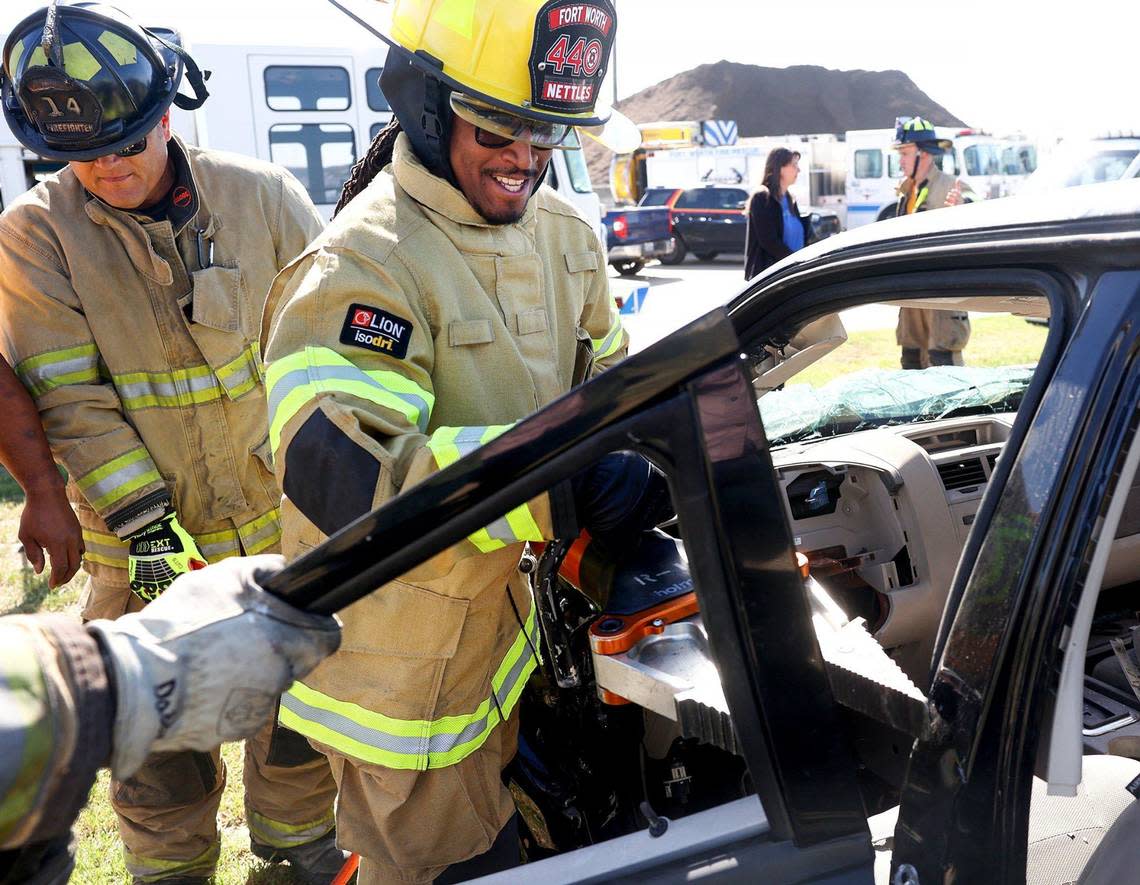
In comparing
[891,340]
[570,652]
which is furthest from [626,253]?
[570,652]

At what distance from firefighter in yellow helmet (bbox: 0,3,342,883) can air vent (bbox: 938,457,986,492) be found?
1671 mm

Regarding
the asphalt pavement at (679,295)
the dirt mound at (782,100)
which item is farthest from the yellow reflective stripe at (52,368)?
the dirt mound at (782,100)

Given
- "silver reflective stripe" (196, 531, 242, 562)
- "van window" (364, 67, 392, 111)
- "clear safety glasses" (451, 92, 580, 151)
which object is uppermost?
"van window" (364, 67, 392, 111)

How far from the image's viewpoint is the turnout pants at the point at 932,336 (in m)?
5.69

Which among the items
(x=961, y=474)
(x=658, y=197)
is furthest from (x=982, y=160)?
(x=961, y=474)

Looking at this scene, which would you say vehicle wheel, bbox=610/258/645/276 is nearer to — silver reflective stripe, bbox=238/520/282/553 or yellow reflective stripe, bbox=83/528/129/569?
silver reflective stripe, bbox=238/520/282/553

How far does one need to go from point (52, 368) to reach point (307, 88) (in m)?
5.68

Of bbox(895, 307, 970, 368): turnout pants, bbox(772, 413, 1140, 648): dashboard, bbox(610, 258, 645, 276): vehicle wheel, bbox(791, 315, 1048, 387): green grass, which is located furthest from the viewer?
bbox(610, 258, 645, 276): vehicle wheel

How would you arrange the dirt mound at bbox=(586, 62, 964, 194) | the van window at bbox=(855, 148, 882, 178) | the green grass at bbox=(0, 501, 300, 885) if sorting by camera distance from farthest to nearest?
1. the dirt mound at bbox=(586, 62, 964, 194)
2. the van window at bbox=(855, 148, 882, 178)
3. the green grass at bbox=(0, 501, 300, 885)

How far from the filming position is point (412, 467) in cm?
144

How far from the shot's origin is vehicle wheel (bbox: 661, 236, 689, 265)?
18141mm

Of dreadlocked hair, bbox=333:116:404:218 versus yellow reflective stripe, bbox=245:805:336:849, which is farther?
yellow reflective stripe, bbox=245:805:336:849

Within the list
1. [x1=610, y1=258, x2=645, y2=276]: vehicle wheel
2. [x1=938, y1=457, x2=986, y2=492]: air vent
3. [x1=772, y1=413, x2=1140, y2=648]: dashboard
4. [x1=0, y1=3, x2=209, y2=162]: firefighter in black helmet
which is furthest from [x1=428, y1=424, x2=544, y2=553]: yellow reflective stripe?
[x1=610, y1=258, x2=645, y2=276]: vehicle wheel

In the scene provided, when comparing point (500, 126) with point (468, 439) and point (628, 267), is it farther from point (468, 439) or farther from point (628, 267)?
point (628, 267)
